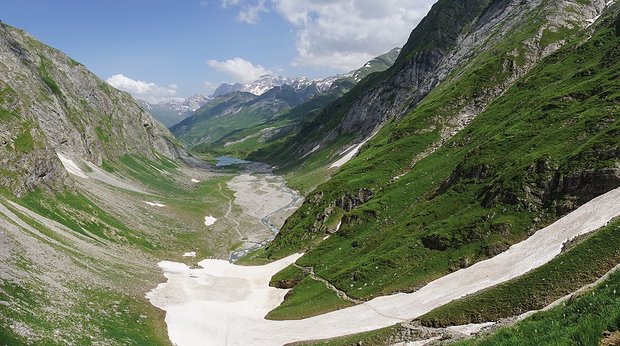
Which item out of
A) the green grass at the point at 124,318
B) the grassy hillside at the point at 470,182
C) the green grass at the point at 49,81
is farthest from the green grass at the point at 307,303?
the green grass at the point at 49,81

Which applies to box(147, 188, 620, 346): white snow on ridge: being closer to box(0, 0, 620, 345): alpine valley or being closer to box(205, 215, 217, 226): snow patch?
box(0, 0, 620, 345): alpine valley

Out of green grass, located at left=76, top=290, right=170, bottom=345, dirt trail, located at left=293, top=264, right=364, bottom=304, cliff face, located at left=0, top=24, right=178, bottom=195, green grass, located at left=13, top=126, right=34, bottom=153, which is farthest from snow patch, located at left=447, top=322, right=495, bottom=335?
green grass, located at left=13, top=126, right=34, bottom=153

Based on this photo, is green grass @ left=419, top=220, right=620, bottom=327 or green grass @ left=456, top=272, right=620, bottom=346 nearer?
green grass @ left=456, top=272, right=620, bottom=346

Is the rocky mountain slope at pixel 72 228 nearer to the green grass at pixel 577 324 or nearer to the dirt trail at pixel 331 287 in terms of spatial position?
the dirt trail at pixel 331 287

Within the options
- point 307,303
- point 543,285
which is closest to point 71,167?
point 307,303

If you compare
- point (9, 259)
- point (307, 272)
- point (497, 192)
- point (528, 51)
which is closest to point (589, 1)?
point (528, 51)

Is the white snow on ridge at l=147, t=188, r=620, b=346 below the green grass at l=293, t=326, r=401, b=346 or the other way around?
the other way around

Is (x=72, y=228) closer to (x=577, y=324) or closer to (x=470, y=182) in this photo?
(x=470, y=182)
